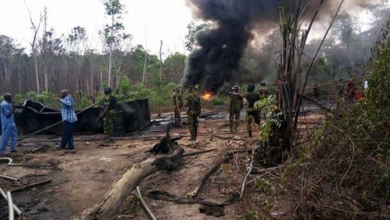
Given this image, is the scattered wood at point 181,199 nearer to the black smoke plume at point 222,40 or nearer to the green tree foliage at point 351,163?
the green tree foliage at point 351,163

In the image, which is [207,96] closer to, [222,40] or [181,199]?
[222,40]

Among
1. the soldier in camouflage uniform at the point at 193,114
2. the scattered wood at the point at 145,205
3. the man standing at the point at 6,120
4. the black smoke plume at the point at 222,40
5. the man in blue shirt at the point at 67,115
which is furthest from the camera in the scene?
the black smoke plume at the point at 222,40

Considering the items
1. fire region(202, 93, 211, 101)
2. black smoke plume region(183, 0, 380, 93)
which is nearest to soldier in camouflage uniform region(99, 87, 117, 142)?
fire region(202, 93, 211, 101)

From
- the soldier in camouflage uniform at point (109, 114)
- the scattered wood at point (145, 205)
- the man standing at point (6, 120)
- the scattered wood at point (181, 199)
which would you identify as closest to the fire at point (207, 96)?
the soldier in camouflage uniform at point (109, 114)

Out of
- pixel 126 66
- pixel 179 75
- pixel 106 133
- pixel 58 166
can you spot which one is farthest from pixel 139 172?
pixel 126 66

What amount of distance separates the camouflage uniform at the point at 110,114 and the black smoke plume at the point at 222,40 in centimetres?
1015

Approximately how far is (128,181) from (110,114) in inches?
204

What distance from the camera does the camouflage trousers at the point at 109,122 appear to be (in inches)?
387

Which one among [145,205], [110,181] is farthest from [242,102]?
[145,205]

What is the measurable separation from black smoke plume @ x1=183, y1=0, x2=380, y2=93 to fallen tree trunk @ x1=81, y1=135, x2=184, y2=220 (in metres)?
12.9

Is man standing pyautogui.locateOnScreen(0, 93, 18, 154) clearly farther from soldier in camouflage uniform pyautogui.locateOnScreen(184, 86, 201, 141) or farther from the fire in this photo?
the fire

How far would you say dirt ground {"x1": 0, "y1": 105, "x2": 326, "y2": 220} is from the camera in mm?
4980

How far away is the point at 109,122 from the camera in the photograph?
9922mm

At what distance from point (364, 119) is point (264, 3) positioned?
14.1 m
